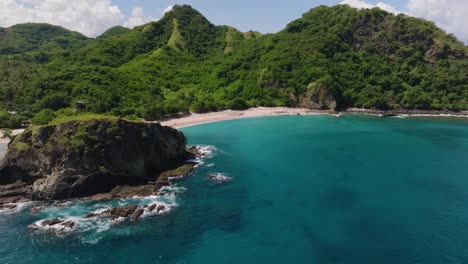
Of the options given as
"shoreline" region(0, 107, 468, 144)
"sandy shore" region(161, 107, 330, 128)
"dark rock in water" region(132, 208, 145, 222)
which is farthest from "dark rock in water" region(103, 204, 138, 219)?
"shoreline" region(0, 107, 468, 144)

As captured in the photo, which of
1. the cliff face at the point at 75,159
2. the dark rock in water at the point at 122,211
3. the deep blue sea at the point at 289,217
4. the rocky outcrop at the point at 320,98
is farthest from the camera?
the rocky outcrop at the point at 320,98

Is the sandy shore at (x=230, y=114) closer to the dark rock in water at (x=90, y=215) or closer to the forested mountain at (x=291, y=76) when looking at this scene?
the forested mountain at (x=291, y=76)

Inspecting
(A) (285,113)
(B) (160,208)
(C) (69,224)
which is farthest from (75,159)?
(A) (285,113)

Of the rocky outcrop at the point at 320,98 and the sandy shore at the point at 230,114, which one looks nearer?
the sandy shore at the point at 230,114

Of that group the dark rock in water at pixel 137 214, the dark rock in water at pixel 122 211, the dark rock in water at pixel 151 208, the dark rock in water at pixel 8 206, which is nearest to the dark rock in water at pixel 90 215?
the dark rock in water at pixel 122 211

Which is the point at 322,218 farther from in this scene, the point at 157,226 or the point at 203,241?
the point at 157,226

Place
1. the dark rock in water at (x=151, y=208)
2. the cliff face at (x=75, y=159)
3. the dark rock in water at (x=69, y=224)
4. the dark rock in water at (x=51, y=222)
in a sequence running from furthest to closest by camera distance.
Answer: the cliff face at (x=75, y=159)
the dark rock in water at (x=151, y=208)
the dark rock in water at (x=51, y=222)
the dark rock in water at (x=69, y=224)

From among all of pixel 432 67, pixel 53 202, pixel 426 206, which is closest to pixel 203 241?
pixel 53 202

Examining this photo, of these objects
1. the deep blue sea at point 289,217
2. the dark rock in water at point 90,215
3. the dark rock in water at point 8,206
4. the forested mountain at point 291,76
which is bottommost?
the deep blue sea at point 289,217
